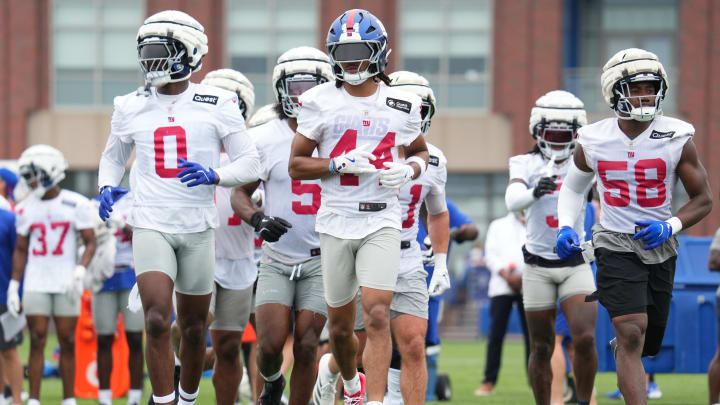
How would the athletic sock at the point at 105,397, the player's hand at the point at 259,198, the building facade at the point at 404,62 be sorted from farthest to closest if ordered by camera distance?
the building facade at the point at 404,62, the athletic sock at the point at 105,397, the player's hand at the point at 259,198

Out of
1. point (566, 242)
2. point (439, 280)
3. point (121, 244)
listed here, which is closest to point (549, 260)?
point (439, 280)

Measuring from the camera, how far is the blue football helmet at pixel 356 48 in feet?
26.6

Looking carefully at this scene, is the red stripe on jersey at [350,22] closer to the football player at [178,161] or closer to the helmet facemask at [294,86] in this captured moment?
the football player at [178,161]

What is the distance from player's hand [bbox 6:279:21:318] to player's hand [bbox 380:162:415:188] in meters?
5.39

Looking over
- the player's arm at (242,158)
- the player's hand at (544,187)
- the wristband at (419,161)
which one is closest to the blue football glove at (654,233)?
the wristband at (419,161)

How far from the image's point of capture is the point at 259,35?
3806 centimetres

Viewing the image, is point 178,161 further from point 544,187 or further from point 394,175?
point 544,187

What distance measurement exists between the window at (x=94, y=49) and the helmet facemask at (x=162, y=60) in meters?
29.7

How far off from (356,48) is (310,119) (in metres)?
0.52

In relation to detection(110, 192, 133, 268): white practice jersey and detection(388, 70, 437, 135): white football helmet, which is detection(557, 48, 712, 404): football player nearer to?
detection(388, 70, 437, 135): white football helmet

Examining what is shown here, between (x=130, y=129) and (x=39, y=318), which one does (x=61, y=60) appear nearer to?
(x=39, y=318)

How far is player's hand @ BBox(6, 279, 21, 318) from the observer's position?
1219 cm

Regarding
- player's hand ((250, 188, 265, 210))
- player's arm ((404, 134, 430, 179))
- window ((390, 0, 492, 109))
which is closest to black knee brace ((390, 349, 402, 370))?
player's hand ((250, 188, 265, 210))

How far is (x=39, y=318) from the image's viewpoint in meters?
12.5
